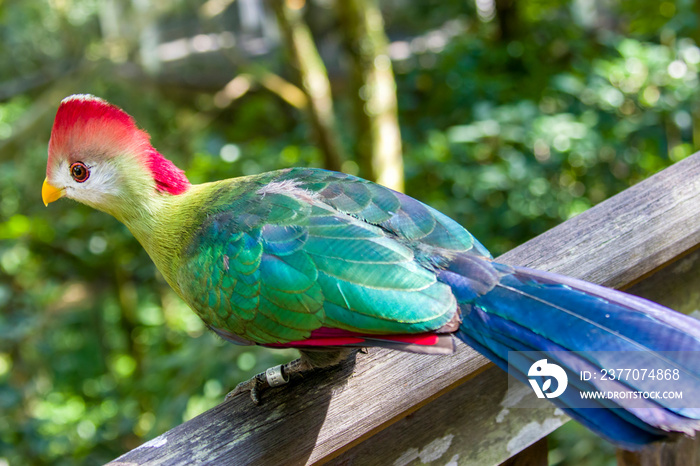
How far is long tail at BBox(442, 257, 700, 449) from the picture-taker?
2.80 feet

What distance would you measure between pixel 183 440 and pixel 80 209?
407cm

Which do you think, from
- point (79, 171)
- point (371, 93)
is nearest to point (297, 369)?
point (79, 171)

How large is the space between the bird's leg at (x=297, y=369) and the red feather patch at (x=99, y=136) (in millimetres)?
634

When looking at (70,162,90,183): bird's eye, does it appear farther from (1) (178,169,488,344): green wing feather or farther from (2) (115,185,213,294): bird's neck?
(1) (178,169,488,344): green wing feather

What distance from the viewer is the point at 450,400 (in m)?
1.26

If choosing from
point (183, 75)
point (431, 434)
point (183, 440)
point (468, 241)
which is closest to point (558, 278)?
point (468, 241)

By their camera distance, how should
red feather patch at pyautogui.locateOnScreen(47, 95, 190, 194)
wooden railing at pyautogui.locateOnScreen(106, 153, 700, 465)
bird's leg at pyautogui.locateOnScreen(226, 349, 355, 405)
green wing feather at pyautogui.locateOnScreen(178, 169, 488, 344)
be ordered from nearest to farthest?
1. wooden railing at pyautogui.locateOnScreen(106, 153, 700, 465)
2. green wing feather at pyautogui.locateOnScreen(178, 169, 488, 344)
3. bird's leg at pyautogui.locateOnScreen(226, 349, 355, 405)
4. red feather patch at pyautogui.locateOnScreen(47, 95, 190, 194)

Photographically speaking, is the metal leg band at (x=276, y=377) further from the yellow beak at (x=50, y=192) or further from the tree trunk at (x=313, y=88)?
the tree trunk at (x=313, y=88)

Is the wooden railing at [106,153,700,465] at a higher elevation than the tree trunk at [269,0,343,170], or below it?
below

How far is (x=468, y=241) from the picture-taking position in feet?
4.43

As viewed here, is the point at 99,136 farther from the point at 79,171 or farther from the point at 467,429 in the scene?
the point at 467,429

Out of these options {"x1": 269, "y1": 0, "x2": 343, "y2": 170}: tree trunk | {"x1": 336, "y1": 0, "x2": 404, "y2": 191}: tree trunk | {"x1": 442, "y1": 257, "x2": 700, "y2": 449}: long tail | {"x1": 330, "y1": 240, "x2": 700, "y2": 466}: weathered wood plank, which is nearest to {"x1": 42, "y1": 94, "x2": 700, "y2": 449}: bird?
{"x1": 442, "y1": 257, "x2": 700, "y2": 449}: long tail

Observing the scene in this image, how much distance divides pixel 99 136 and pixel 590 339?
134cm

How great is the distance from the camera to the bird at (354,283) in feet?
3.09
